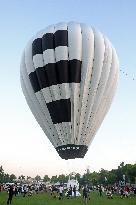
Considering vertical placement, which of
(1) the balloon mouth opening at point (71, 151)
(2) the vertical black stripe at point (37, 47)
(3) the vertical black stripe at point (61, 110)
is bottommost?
(1) the balloon mouth opening at point (71, 151)

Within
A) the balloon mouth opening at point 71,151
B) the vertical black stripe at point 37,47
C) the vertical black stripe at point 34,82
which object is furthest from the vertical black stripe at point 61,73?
the balloon mouth opening at point 71,151

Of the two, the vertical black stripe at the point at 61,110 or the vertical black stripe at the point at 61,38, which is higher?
the vertical black stripe at the point at 61,38

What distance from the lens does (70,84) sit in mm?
34469

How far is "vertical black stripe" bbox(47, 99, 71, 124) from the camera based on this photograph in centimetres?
3438

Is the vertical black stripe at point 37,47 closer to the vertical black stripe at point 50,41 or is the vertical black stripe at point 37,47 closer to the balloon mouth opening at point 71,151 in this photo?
the vertical black stripe at point 50,41

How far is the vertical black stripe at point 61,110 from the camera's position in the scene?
3438cm

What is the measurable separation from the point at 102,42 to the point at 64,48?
4.46m

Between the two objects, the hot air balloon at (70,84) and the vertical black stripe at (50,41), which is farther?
the vertical black stripe at (50,41)

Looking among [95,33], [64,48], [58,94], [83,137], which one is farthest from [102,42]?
[83,137]

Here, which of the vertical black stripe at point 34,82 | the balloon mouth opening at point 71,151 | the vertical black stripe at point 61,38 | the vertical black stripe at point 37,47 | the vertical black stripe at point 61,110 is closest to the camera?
the balloon mouth opening at point 71,151

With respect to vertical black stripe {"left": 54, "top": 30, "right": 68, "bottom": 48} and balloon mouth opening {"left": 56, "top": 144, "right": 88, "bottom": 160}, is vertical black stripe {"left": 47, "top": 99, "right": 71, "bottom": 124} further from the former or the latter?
vertical black stripe {"left": 54, "top": 30, "right": 68, "bottom": 48}

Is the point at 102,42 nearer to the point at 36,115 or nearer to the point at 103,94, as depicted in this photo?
the point at 103,94

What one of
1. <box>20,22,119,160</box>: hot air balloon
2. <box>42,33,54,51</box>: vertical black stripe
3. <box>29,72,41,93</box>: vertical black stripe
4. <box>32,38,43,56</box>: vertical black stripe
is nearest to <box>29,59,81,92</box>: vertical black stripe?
<box>20,22,119,160</box>: hot air balloon

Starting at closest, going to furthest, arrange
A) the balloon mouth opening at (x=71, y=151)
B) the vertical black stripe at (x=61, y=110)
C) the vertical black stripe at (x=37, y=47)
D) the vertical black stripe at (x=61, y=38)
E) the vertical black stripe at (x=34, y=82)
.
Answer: the balloon mouth opening at (x=71, y=151)
the vertical black stripe at (x=61, y=110)
the vertical black stripe at (x=61, y=38)
the vertical black stripe at (x=37, y=47)
the vertical black stripe at (x=34, y=82)
